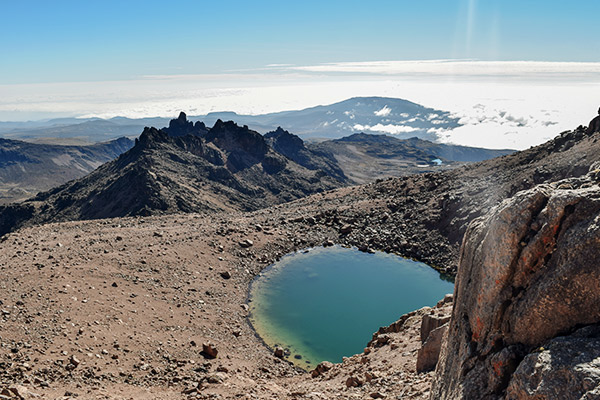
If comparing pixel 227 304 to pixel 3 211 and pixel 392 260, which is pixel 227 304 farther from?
pixel 3 211

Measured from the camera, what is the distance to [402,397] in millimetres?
14680

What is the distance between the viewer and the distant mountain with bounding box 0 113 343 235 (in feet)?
245

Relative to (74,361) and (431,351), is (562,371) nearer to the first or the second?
(431,351)

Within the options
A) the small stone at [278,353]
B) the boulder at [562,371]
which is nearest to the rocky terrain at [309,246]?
the boulder at [562,371]

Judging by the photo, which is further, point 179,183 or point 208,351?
point 179,183

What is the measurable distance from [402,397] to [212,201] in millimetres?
72819

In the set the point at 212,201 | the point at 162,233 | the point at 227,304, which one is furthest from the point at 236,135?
the point at 227,304

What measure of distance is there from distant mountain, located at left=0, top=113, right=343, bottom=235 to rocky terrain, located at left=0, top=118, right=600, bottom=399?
24.2 metres

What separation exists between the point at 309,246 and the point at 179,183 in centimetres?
4415

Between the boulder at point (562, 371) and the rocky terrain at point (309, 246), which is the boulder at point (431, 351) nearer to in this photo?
the rocky terrain at point (309, 246)

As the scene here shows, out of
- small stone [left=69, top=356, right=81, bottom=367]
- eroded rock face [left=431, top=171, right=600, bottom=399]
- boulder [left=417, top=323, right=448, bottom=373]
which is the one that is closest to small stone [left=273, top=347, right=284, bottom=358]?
boulder [left=417, top=323, right=448, bottom=373]

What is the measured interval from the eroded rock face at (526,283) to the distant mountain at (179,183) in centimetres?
6402

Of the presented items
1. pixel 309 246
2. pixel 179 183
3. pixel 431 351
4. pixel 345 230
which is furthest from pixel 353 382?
pixel 179 183

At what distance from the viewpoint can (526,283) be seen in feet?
31.0
